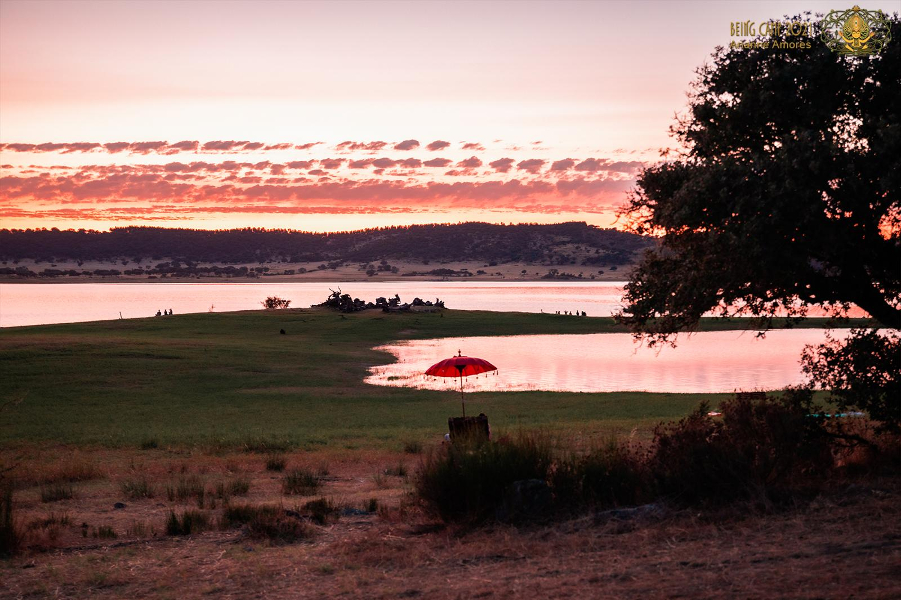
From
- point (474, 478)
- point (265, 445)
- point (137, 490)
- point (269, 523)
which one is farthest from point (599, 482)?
point (265, 445)

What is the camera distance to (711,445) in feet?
39.7

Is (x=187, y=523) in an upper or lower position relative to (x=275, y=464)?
upper

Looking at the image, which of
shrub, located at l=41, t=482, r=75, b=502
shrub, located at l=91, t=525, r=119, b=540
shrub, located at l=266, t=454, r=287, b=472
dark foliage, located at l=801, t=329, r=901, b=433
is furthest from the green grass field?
dark foliage, located at l=801, t=329, r=901, b=433

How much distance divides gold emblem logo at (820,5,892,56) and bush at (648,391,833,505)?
17.7 ft

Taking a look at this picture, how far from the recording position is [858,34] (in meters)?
13.4

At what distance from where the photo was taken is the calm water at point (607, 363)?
38062 mm

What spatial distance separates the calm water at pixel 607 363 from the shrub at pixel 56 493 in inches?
856

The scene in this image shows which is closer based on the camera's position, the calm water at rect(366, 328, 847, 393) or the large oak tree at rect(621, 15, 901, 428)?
the large oak tree at rect(621, 15, 901, 428)

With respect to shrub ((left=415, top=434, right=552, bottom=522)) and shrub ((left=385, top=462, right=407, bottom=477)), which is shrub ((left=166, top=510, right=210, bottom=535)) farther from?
shrub ((left=385, top=462, right=407, bottom=477))

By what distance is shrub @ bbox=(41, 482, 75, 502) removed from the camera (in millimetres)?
14781

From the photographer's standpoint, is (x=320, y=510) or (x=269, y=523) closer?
(x=269, y=523)

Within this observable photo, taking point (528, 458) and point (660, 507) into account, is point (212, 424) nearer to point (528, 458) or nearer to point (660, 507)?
point (528, 458)

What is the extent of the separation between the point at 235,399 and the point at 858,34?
1015 inches

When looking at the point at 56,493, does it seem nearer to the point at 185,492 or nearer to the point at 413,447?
the point at 185,492
